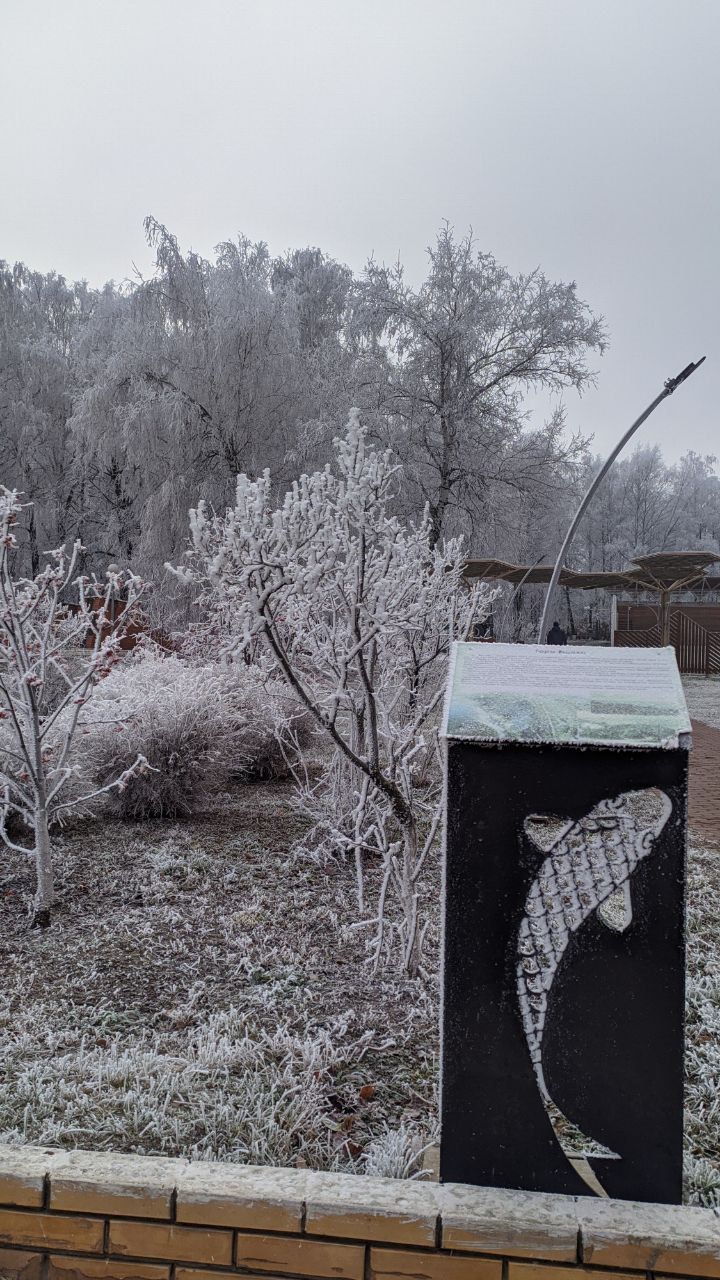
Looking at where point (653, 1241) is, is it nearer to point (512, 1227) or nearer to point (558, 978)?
point (512, 1227)

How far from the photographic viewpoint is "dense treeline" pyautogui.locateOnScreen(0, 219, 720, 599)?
14.9 metres

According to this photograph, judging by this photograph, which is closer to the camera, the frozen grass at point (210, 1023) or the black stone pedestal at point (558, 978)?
the black stone pedestal at point (558, 978)

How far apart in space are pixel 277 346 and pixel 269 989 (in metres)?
14.0

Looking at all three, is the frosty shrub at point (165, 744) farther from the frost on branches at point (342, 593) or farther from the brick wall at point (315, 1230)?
the brick wall at point (315, 1230)

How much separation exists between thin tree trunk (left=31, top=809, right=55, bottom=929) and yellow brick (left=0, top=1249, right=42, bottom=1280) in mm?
2113

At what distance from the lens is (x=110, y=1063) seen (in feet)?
8.05

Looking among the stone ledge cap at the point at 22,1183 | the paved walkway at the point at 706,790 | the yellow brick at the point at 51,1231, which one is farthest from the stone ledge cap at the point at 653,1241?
the paved walkway at the point at 706,790

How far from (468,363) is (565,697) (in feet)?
56.4

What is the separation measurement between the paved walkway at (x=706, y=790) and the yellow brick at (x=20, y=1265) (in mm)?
5023

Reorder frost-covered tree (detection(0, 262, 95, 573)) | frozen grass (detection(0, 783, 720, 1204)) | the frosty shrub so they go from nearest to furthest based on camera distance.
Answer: frozen grass (detection(0, 783, 720, 1204)), the frosty shrub, frost-covered tree (detection(0, 262, 95, 573))

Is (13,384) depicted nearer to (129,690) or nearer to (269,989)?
(129,690)

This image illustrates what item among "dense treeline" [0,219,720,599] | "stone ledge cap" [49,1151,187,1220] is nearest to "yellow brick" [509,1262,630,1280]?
"stone ledge cap" [49,1151,187,1220]

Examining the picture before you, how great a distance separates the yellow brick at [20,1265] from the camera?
1666mm

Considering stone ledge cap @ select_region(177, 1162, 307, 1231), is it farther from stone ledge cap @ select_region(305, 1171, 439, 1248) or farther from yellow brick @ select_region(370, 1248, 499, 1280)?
yellow brick @ select_region(370, 1248, 499, 1280)
